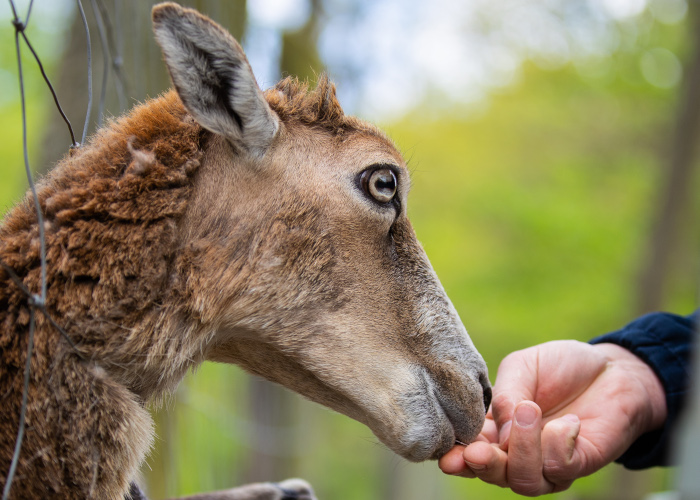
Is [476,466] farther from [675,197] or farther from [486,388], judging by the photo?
[675,197]

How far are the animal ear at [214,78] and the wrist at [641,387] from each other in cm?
233

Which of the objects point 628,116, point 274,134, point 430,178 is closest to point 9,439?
point 274,134

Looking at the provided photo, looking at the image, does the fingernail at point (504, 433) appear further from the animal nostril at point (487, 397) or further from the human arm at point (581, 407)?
the animal nostril at point (487, 397)

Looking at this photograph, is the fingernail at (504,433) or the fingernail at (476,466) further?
the fingernail at (504,433)

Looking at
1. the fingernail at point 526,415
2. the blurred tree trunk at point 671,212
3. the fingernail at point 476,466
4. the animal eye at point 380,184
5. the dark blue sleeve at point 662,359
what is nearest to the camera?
the fingernail at point 526,415

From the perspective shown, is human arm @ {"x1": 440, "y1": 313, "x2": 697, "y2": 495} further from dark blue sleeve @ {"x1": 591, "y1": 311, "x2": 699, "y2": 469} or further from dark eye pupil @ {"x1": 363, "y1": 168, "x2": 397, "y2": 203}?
dark eye pupil @ {"x1": 363, "y1": 168, "x2": 397, "y2": 203}

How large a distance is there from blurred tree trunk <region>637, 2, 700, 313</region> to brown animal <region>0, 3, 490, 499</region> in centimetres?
1047

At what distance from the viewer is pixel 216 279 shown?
2656mm

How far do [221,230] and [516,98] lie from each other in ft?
50.4

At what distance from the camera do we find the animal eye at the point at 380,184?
2.93m

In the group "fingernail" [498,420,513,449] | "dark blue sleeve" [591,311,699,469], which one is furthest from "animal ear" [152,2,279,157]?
"dark blue sleeve" [591,311,699,469]

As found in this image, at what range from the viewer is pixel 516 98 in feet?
55.1

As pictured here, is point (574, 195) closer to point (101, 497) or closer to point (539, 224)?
point (539, 224)

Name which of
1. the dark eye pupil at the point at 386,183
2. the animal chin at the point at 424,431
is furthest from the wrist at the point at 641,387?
the dark eye pupil at the point at 386,183
